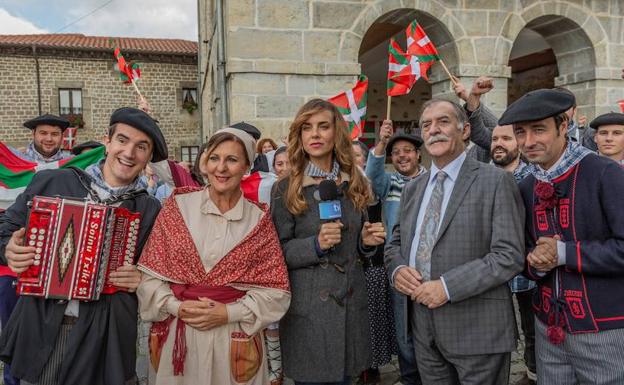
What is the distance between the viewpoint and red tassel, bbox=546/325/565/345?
2.30 meters

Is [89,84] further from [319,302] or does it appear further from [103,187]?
[319,302]

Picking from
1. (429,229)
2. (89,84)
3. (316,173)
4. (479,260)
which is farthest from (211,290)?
(89,84)

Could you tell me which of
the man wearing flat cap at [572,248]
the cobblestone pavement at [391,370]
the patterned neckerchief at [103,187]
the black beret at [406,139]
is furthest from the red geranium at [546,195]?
the cobblestone pavement at [391,370]

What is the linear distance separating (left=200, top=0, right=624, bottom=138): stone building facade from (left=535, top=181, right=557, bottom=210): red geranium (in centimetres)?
493

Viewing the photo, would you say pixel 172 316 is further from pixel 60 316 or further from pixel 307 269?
pixel 307 269

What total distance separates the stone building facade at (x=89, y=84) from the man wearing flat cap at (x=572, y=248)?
25.1m

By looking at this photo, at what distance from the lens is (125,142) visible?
8.29 feet

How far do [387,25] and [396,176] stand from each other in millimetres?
5714

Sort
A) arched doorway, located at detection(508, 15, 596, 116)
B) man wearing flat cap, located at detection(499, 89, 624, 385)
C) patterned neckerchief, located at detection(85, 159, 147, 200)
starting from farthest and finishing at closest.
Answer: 1. arched doorway, located at detection(508, 15, 596, 116)
2. patterned neckerchief, located at detection(85, 159, 147, 200)
3. man wearing flat cap, located at detection(499, 89, 624, 385)

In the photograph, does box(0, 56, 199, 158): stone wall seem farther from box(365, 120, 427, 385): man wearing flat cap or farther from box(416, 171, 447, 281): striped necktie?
box(416, 171, 447, 281): striped necktie

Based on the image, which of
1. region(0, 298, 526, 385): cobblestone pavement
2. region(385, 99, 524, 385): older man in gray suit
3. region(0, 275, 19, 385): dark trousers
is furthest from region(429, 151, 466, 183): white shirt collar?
region(0, 275, 19, 385): dark trousers

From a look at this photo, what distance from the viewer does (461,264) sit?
2482 millimetres

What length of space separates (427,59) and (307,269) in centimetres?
372

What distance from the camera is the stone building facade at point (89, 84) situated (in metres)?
24.3
